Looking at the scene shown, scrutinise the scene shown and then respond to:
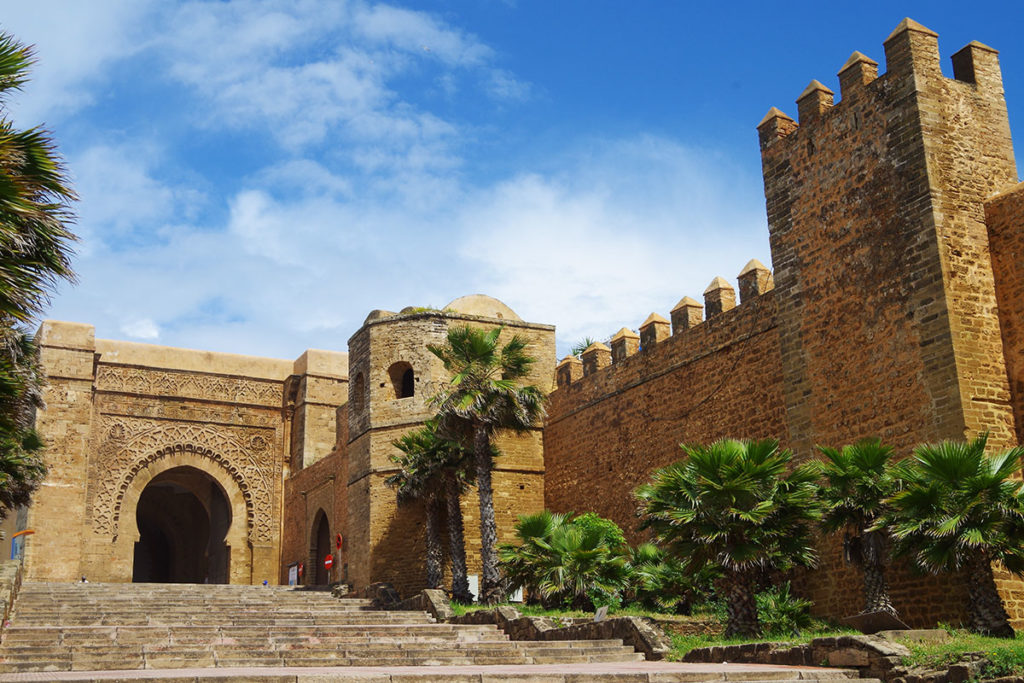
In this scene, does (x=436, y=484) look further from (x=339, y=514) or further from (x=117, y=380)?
(x=117, y=380)

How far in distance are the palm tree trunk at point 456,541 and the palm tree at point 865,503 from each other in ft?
25.1

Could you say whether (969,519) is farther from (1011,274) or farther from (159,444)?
(159,444)

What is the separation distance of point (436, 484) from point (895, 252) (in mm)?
8819

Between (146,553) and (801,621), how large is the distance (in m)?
26.4

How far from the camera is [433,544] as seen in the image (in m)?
18.2

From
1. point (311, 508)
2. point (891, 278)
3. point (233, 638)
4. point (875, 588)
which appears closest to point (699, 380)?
point (891, 278)

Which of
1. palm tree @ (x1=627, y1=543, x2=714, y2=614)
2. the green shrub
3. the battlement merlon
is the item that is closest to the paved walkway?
the green shrub

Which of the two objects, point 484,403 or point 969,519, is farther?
point 484,403

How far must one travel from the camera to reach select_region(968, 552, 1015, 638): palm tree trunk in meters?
9.32

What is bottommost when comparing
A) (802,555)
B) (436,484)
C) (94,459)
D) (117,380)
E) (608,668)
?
(608,668)

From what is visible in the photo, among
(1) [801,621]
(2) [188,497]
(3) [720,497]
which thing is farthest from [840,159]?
(2) [188,497]

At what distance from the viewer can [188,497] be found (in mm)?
31297

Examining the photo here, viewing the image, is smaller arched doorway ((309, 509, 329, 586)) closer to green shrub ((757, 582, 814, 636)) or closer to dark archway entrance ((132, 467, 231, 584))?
dark archway entrance ((132, 467, 231, 584))

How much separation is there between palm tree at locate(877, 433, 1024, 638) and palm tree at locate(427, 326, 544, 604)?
7603mm
